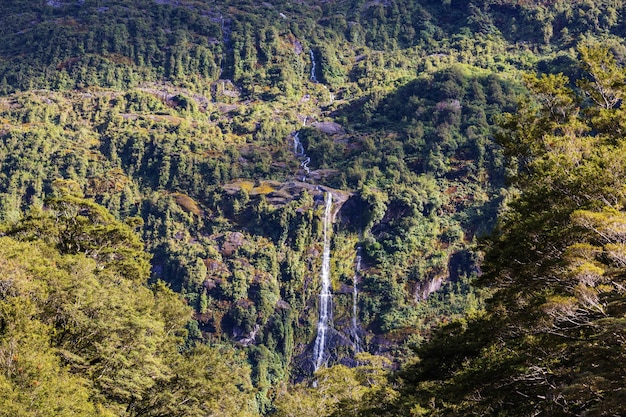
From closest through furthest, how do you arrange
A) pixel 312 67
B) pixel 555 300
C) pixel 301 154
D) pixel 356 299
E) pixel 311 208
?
1. pixel 555 300
2. pixel 356 299
3. pixel 311 208
4. pixel 301 154
5. pixel 312 67

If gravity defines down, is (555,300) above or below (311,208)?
above

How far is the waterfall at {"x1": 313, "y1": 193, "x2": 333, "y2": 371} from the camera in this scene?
8406 centimetres

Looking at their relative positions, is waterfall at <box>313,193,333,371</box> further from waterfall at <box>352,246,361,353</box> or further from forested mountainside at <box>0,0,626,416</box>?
waterfall at <box>352,246,361,353</box>

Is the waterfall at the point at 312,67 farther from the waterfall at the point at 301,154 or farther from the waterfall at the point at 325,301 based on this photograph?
the waterfall at the point at 325,301

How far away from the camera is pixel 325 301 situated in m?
88.8

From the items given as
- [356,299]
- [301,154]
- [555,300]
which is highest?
[555,300]

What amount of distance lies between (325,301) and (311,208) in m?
14.8

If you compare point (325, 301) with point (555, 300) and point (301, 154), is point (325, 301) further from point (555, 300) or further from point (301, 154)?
point (555, 300)

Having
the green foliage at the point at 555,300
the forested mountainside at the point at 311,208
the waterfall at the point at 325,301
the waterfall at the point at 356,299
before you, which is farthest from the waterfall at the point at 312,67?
the green foliage at the point at 555,300

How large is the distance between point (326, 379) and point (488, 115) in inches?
3077

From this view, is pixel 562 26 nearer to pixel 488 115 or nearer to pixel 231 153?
pixel 488 115

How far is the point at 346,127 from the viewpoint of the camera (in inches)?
4909

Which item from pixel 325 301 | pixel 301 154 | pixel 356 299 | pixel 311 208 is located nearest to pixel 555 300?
pixel 356 299

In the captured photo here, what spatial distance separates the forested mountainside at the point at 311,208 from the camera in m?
21.8
